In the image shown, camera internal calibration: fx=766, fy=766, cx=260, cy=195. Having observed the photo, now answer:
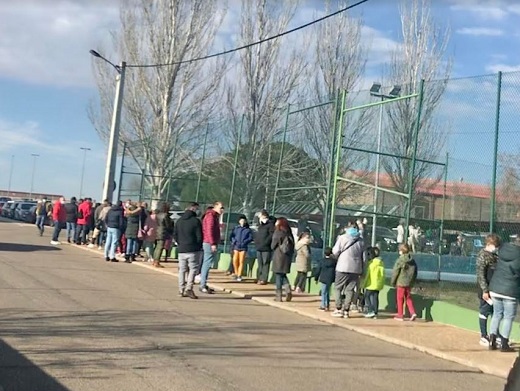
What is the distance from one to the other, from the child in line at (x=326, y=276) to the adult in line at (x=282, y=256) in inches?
29.6

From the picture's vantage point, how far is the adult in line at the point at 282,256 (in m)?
14.9

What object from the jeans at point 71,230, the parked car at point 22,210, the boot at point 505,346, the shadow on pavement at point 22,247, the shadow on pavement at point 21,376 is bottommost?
the shadow on pavement at point 21,376

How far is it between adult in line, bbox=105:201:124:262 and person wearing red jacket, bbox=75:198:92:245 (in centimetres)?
509

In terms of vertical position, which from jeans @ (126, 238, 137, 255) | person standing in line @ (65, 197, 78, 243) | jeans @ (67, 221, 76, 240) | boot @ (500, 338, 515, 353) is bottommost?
boot @ (500, 338, 515, 353)

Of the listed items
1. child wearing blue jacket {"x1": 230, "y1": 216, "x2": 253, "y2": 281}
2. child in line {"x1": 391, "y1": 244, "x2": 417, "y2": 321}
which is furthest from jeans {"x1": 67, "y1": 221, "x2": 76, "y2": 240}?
child in line {"x1": 391, "y1": 244, "x2": 417, "y2": 321}

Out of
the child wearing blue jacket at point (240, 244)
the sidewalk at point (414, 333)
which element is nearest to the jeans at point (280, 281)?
the sidewalk at point (414, 333)

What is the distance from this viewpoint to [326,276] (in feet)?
46.5

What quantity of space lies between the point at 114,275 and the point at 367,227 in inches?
222

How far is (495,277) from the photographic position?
35.8ft

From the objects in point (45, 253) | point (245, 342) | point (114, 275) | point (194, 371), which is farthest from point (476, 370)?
point (45, 253)

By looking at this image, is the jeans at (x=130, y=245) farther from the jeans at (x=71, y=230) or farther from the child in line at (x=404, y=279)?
the child in line at (x=404, y=279)

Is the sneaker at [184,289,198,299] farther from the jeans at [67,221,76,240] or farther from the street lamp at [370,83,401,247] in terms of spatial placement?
the jeans at [67,221,76,240]

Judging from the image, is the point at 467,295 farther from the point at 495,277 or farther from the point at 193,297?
the point at 193,297

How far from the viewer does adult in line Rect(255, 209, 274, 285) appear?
16.9 metres
